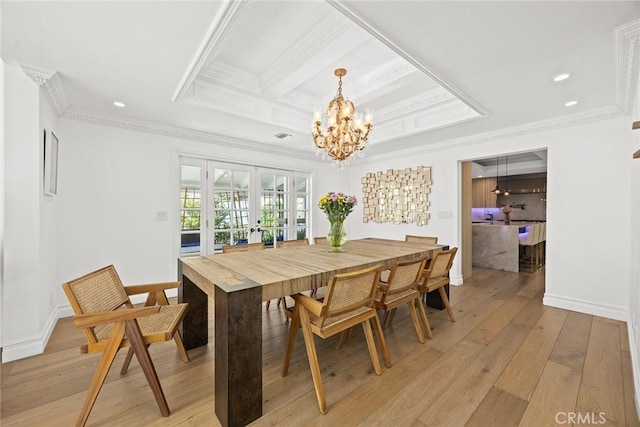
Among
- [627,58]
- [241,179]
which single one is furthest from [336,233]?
[627,58]

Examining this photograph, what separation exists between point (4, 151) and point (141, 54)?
134cm

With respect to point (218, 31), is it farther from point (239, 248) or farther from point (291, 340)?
point (291, 340)

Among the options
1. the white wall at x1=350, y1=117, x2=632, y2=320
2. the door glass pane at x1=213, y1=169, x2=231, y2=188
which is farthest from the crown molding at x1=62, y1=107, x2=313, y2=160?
the white wall at x1=350, y1=117, x2=632, y2=320

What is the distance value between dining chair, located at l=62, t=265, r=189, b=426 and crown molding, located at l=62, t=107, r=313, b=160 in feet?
7.13

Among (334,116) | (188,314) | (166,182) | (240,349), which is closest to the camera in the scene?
(240,349)

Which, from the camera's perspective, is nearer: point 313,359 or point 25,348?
point 313,359

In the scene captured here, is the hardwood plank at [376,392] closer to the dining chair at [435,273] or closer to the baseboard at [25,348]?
the dining chair at [435,273]

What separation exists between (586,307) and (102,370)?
4.49 m

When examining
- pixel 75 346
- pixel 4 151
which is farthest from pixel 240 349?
pixel 4 151

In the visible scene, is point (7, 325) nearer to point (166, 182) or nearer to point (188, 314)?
point (188, 314)

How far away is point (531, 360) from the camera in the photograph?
2.01 metres

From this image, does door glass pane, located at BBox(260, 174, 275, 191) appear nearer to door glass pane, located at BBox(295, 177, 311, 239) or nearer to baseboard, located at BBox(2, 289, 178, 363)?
door glass pane, located at BBox(295, 177, 311, 239)

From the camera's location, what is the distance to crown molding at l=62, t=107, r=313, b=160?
9.64ft

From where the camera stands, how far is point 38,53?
6.18 ft
